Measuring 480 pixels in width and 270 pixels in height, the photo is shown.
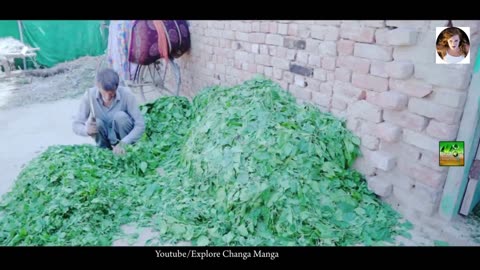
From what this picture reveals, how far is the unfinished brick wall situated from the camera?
2260mm

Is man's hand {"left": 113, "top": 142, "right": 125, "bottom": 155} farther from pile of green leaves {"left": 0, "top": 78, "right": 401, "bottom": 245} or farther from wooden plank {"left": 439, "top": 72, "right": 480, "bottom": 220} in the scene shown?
wooden plank {"left": 439, "top": 72, "right": 480, "bottom": 220}

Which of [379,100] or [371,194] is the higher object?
[379,100]

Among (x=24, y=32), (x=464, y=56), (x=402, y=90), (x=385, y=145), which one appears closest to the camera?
(x=464, y=56)

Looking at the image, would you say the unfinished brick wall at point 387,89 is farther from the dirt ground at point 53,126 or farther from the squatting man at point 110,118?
the squatting man at point 110,118

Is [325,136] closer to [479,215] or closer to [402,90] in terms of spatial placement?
[402,90]

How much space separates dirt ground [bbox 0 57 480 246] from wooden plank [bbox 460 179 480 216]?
7 centimetres

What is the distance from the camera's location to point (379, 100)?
102 inches

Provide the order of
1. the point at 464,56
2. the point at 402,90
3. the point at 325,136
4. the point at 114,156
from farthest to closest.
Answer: the point at 114,156
the point at 325,136
the point at 402,90
the point at 464,56

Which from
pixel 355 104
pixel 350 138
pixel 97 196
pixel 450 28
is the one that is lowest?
pixel 97 196

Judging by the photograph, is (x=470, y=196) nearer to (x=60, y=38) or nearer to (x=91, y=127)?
(x=91, y=127)

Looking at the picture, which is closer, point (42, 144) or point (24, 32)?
point (42, 144)

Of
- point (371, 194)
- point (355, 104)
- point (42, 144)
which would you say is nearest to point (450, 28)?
point (355, 104)

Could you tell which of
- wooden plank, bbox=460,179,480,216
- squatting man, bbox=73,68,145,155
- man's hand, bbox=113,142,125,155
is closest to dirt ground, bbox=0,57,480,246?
wooden plank, bbox=460,179,480,216

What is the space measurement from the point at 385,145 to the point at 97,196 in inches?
88.2
